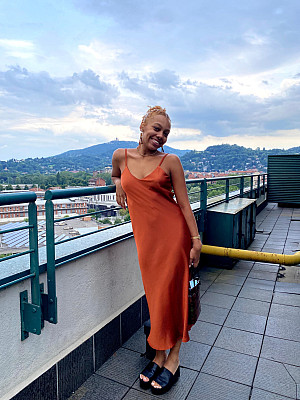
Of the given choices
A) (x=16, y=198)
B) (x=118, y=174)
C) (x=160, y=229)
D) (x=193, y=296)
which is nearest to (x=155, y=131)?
(x=118, y=174)

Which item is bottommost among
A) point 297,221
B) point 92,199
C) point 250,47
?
point 297,221

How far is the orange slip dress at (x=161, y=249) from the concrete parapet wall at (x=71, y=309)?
0.43m

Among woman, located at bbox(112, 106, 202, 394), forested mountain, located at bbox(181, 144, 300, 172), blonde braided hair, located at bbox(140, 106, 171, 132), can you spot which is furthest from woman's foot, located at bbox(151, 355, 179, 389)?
forested mountain, located at bbox(181, 144, 300, 172)

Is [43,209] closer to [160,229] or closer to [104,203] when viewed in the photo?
[104,203]

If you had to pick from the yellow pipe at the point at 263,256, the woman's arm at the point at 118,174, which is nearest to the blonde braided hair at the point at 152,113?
the woman's arm at the point at 118,174

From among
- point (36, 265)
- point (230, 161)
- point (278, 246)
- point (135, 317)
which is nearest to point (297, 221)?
point (278, 246)

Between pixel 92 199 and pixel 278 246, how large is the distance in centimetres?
515

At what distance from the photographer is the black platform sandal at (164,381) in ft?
6.80

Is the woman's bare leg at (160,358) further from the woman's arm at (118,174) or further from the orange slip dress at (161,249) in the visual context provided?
the woman's arm at (118,174)

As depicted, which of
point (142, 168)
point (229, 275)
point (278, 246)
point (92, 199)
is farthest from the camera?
point (278, 246)

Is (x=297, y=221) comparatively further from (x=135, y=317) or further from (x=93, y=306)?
(x=93, y=306)

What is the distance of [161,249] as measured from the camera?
6.57 ft

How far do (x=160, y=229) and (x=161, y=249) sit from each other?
140mm

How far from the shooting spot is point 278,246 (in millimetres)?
6254
